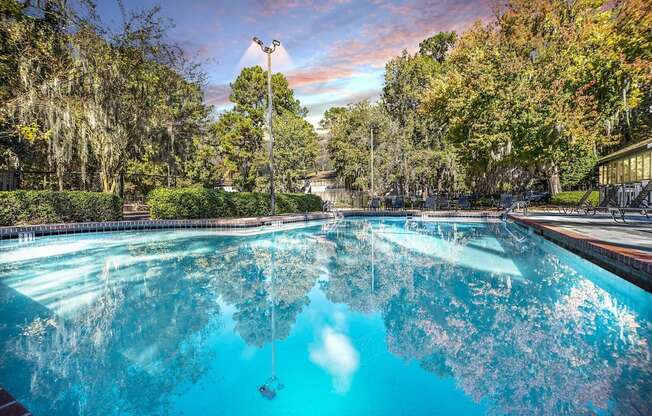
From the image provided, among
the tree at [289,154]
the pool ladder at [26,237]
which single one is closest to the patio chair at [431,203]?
the tree at [289,154]

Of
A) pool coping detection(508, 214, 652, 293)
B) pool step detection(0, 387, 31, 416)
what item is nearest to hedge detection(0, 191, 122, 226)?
pool step detection(0, 387, 31, 416)

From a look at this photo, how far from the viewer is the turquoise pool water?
233 centimetres

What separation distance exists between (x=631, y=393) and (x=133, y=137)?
16160mm

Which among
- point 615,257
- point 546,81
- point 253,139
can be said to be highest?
point 546,81

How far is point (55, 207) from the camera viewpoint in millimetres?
10617

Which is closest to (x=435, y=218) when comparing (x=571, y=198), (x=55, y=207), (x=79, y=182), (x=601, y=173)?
(x=571, y=198)

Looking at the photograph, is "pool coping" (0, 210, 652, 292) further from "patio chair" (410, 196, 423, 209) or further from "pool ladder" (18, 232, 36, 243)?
"patio chair" (410, 196, 423, 209)

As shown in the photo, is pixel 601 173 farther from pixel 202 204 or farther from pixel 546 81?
pixel 202 204

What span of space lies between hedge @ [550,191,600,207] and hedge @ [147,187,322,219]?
562 inches

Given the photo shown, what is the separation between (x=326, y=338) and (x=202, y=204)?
34.8 ft

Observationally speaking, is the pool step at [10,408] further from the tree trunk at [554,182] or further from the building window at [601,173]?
the building window at [601,173]

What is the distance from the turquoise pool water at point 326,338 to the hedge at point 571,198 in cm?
1245

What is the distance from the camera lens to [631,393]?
7.48 feet

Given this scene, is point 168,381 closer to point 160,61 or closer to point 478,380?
point 478,380
